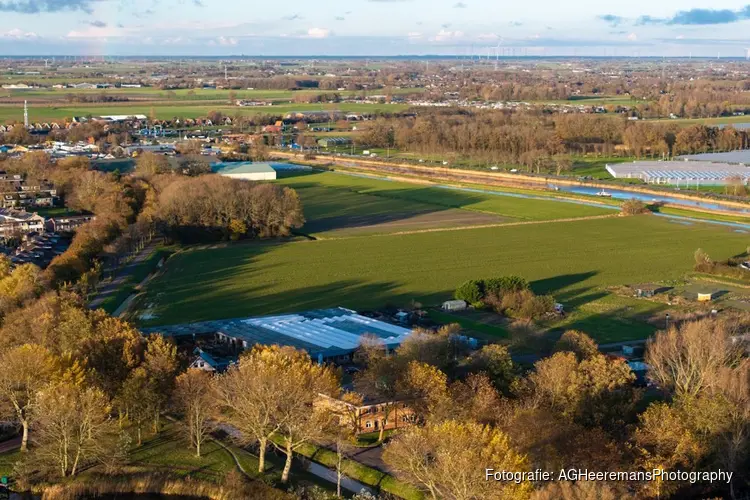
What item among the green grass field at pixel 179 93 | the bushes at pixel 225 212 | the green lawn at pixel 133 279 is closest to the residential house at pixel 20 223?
the bushes at pixel 225 212

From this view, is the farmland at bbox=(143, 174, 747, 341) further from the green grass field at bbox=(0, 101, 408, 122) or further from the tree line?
the green grass field at bbox=(0, 101, 408, 122)

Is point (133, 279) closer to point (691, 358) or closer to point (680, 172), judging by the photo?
point (691, 358)

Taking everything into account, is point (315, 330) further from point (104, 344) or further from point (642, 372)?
point (642, 372)

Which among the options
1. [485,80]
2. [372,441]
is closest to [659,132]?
[372,441]

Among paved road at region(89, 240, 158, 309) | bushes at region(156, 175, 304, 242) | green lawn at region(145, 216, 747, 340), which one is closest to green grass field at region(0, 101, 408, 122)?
bushes at region(156, 175, 304, 242)

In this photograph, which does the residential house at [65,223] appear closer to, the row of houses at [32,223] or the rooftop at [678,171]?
the row of houses at [32,223]

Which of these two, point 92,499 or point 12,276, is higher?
point 12,276

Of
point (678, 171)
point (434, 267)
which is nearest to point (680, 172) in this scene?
point (678, 171)
